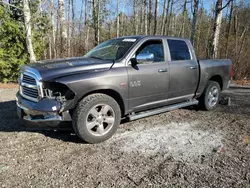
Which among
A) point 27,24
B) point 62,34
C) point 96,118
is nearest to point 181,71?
point 96,118

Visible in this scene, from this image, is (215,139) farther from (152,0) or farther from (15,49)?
(152,0)

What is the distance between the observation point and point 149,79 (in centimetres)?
454

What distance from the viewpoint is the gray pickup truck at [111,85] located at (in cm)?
361

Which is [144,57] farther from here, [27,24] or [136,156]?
[27,24]

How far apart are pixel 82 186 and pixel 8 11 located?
10384 millimetres

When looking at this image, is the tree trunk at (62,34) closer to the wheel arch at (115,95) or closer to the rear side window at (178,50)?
the rear side window at (178,50)

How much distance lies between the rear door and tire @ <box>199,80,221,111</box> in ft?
1.80

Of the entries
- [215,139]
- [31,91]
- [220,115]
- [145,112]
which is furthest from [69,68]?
[220,115]

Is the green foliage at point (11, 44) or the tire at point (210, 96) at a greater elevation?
the green foliage at point (11, 44)

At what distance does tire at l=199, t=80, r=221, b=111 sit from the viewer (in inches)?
236

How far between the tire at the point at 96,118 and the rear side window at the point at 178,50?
1.98 m

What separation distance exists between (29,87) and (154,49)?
2.64 m

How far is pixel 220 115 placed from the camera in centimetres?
578

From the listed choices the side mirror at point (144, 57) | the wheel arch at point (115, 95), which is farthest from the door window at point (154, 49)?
the wheel arch at point (115, 95)
